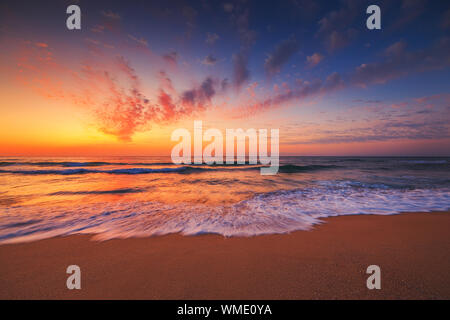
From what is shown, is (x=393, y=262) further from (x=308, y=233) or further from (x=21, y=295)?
(x=21, y=295)

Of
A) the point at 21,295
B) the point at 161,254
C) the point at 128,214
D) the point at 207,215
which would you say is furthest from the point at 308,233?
the point at 128,214

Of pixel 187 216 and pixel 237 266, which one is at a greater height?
pixel 237 266

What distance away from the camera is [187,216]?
184 inches

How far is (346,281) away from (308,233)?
4.91 ft

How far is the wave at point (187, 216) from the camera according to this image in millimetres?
3711

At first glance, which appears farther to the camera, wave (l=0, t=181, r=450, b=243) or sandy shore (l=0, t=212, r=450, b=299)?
wave (l=0, t=181, r=450, b=243)

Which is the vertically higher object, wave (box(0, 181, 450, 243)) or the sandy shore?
the sandy shore

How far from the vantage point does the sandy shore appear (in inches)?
76.8

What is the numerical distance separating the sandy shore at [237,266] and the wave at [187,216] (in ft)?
1.38

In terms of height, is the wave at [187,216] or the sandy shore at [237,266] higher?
the sandy shore at [237,266]

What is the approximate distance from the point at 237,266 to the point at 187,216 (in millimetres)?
2614

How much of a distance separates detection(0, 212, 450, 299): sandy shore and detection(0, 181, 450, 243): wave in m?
0.42

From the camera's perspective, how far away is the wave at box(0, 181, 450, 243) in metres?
3.71

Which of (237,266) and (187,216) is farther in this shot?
(187,216)
